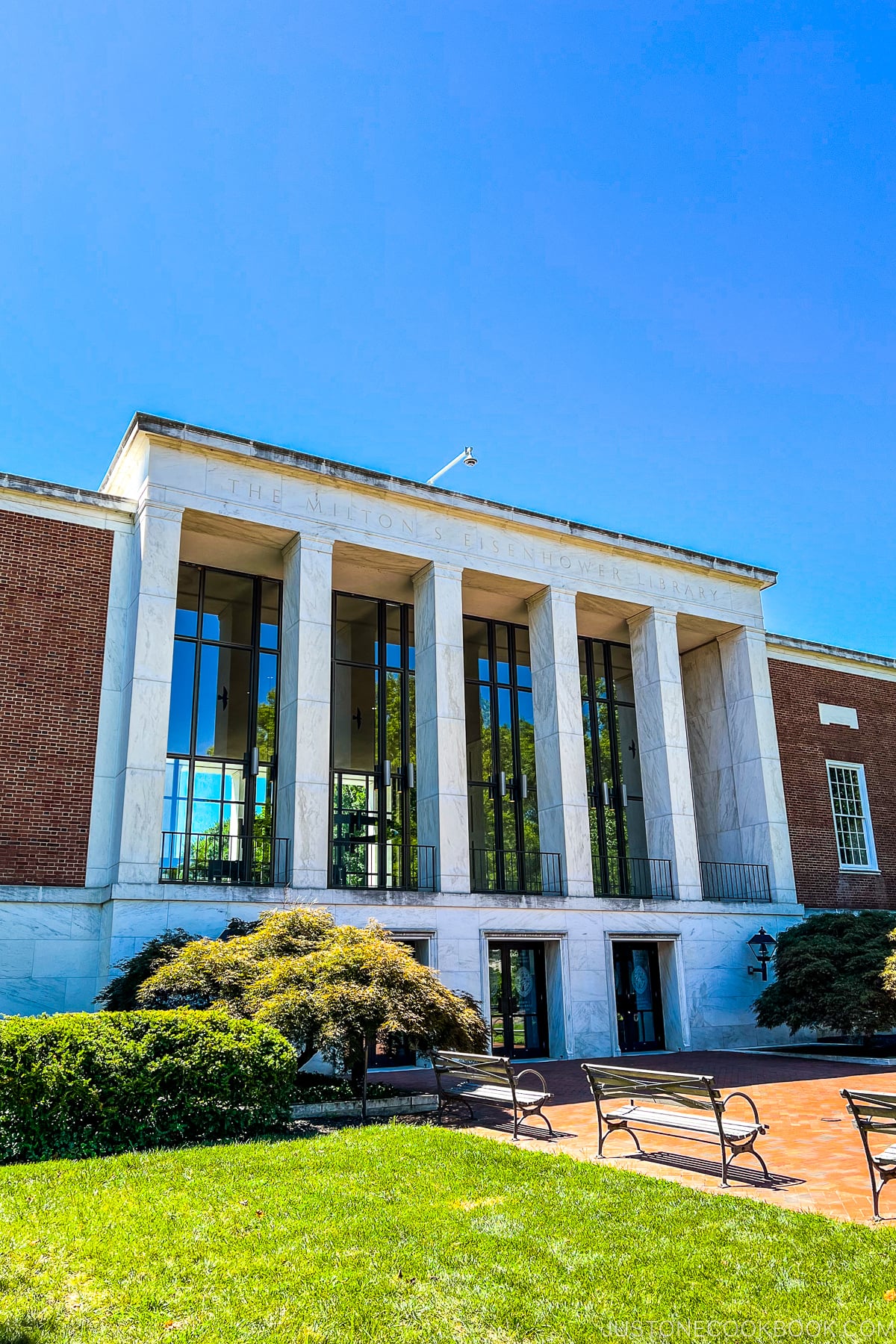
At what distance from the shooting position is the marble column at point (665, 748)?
21438mm

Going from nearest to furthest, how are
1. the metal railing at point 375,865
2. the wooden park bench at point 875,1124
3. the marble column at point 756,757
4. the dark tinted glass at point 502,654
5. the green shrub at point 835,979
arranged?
the wooden park bench at point 875,1124, the green shrub at point 835,979, the metal railing at point 375,865, the marble column at point 756,757, the dark tinted glass at point 502,654

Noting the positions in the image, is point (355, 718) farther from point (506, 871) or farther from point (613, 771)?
point (613, 771)

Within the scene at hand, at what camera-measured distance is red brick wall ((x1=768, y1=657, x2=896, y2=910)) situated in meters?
24.2

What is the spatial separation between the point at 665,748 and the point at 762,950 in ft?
15.7

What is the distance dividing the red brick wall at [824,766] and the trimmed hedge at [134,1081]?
1714cm

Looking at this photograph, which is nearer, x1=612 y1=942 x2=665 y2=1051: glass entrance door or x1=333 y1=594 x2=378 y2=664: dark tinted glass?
x1=612 y1=942 x2=665 y2=1051: glass entrance door

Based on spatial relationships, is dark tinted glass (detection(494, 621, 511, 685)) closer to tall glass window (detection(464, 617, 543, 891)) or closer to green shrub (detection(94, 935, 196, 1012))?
tall glass window (detection(464, 617, 543, 891))

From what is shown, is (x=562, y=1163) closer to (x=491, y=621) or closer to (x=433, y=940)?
(x=433, y=940)

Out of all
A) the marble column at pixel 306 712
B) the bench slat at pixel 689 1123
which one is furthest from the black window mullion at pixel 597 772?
the bench slat at pixel 689 1123

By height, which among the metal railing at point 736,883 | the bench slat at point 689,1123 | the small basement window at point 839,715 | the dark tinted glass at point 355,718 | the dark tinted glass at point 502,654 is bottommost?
the bench slat at point 689,1123

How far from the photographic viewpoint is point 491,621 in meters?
23.3

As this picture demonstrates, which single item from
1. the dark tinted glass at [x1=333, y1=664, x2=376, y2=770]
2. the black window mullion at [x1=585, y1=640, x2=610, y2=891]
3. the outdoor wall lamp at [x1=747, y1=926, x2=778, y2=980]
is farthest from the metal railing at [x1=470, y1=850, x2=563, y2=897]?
the outdoor wall lamp at [x1=747, y1=926, x2=778, y2=980]

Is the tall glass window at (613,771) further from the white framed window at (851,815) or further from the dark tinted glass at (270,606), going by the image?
the dark tinted glass at (270,606)

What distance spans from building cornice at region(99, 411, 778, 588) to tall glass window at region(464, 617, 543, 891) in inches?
119
